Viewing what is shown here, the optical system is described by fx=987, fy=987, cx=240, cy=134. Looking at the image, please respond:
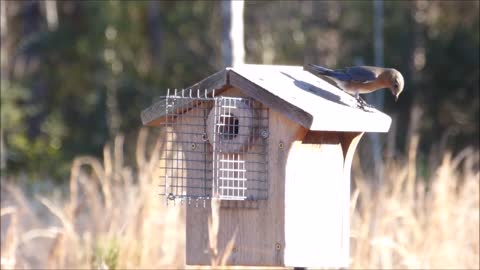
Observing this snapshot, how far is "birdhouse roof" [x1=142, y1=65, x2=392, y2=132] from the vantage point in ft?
11.9

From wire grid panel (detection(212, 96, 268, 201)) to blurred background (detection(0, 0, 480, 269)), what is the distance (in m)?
2.11

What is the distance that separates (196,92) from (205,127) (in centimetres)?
15

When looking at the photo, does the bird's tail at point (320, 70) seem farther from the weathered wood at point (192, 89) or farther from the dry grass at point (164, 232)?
the dry grass at point (164, 232)

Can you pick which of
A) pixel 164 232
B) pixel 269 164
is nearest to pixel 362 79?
pixel 269 164

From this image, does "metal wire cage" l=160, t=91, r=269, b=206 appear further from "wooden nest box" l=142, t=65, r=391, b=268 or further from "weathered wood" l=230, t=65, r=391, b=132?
"weathered wood" l=230, t=65, r=391, b=132

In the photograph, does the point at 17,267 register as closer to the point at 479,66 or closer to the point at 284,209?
the point at 284,209

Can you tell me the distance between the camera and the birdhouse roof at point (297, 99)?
3617 mm

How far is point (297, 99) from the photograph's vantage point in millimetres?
3734

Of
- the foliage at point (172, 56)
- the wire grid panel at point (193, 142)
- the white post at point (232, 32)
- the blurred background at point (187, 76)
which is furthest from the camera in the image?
the foliage at point (172, 56)

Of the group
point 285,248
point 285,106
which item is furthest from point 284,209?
point 285,106

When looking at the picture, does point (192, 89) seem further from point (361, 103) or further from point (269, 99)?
point (361, 103)

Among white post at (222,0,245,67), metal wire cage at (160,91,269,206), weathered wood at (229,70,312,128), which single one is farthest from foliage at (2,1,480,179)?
weathered wood at (229,70,312,128)

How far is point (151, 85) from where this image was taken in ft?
52.7

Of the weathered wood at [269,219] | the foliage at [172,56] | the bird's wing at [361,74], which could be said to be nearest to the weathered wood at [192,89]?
the weathered wood at [269,219]
